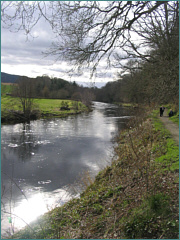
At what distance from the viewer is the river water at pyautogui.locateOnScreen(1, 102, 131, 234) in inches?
329

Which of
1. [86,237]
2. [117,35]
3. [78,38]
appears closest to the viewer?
[86,237]

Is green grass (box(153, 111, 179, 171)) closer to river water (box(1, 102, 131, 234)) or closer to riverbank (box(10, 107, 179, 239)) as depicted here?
riverbank (box(10, 107, 179, 239))

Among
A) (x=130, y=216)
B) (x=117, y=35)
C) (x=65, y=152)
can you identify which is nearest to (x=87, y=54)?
(x=117, y=35)

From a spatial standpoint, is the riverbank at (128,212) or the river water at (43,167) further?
the river water at (43,167)

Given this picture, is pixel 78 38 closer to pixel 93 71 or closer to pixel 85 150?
pixel 93 71

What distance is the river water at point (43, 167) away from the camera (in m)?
8.36

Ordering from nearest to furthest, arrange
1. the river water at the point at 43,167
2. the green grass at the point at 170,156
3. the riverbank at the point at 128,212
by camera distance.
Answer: the riverbank at the point at 128,212 < the green grass at the point at 170,156 < the river water at the point at 43,167

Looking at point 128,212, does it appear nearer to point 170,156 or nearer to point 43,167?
point 170,156

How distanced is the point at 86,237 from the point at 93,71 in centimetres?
382

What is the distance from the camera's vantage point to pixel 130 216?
14.8 ft

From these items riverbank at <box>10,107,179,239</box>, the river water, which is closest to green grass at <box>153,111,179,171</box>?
riverbank at <box>10,107,179,239</box>

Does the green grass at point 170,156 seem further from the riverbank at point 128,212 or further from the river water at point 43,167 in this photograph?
the river water at point 43,167

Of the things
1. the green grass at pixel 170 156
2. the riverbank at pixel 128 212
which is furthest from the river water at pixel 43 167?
the green grass at pixel 170 156

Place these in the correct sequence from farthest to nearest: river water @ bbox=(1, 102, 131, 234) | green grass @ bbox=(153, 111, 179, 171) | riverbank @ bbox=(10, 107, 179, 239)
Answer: river water @ bbox=(1, 102, 131, 234), green grass @ bbox=(153, 111, 179, 171), riverbank @ bbox=(10, 107, 179, 239)
